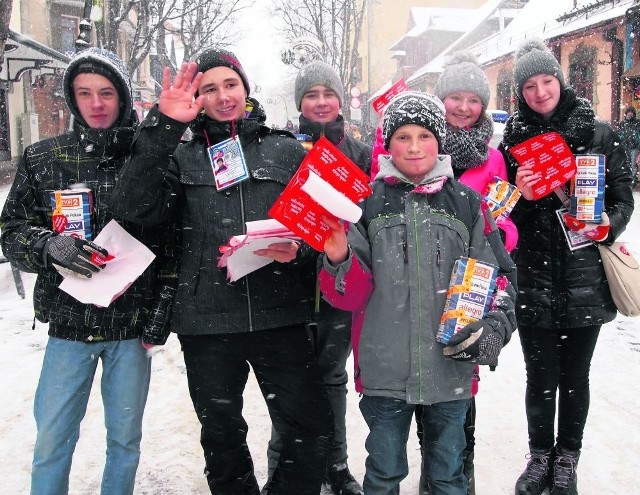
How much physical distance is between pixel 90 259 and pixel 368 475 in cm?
149

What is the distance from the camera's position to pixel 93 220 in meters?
2.60

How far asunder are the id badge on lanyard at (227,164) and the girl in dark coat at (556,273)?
141 centimetres

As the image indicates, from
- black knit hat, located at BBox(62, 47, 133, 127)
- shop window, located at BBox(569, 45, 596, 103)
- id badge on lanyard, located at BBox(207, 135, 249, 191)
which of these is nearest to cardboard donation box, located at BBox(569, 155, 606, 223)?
id badge on lanyard, located at BBox(207, 135, 249, 191)

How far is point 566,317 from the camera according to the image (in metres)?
3.10

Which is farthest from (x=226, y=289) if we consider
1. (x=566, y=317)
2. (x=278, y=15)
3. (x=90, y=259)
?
(x=278, y=15)

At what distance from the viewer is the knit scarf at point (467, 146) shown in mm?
2910

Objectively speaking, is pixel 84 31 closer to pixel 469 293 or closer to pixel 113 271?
pixel 113 271

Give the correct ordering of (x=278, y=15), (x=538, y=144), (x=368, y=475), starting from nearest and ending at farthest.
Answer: (x=368, y=475) < (x=538, y=144) < (x=278, y=15)

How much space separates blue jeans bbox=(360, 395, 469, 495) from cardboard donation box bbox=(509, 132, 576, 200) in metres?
1.16

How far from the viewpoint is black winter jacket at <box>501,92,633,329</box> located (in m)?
3.07

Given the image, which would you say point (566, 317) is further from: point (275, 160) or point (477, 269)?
point (275, 160)

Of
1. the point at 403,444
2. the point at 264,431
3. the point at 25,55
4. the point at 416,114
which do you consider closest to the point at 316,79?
the point at 416,114

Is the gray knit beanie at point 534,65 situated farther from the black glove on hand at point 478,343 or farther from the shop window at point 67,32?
the shop window at point 67,32

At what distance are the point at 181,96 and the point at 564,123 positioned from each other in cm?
A: 194
